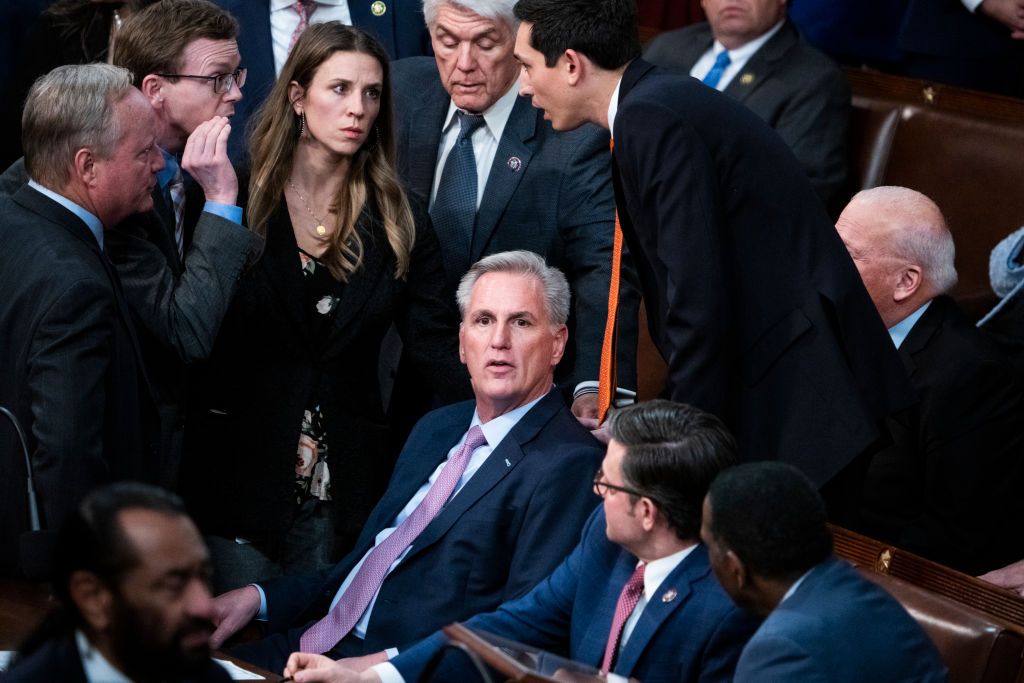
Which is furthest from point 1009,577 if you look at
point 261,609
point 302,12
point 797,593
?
point 302,12

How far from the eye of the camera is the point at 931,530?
12.5 ft

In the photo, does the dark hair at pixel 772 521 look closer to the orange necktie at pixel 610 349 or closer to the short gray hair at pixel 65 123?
the orange necktie at pixel 610 349

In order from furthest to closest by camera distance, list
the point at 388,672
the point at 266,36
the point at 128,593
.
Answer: the point at 266,36
the point at 388,672
the point at 128,593

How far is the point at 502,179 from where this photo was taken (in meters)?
4.03

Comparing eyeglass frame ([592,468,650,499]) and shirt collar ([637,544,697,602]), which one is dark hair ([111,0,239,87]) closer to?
eyeglass frame ([592,468,650,499])

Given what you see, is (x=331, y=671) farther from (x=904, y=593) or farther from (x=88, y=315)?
(x=904, y=593)

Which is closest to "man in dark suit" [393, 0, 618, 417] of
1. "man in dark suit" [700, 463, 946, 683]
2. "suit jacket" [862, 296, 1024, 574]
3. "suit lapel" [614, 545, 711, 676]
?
"suit jacket" [862, 296, 1024, 574]

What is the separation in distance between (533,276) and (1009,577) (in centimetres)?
126

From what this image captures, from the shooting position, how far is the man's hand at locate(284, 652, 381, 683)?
2852 mm

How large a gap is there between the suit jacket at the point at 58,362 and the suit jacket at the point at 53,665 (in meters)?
1.07

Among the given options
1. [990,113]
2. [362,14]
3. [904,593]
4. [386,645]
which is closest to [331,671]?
[386,645]

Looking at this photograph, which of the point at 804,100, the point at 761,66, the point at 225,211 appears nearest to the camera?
the point at 225,211

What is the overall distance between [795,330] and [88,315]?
1.36 m

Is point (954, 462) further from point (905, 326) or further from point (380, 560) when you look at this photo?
point (380, 560)
